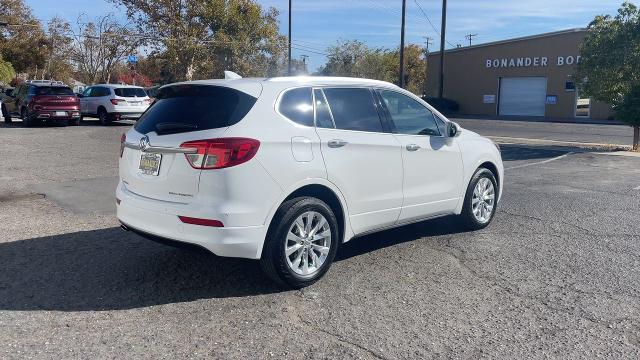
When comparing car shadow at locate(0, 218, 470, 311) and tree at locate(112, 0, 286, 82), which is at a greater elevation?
tree at locate(112, 0, 286, 82)

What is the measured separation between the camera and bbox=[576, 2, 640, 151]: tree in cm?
1661

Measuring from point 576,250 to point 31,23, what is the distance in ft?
161

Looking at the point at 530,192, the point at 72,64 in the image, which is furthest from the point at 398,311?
the point at 72,64

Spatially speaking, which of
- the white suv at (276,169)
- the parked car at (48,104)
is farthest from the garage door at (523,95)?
the white suv at (276,169)

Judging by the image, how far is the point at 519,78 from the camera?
147 feet

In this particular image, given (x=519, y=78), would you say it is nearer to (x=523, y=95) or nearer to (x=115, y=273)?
(x=523, y=95)

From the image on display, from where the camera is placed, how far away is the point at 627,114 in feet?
55.9

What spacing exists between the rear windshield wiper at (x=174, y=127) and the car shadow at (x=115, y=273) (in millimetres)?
962

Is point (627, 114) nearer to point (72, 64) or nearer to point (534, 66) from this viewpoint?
point (534, 66)

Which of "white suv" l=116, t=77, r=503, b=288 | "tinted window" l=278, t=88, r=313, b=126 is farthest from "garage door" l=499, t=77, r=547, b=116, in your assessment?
"tinted window" l=278, t=88, r=313, b=126

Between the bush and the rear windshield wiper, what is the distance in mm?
39098

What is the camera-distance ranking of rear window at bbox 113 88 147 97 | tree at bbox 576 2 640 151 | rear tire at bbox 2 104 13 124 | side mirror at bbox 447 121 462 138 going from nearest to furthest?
side mirror at bbox 447 121 462 138, tree at bbox 576 2 640 151, rear window at bbox 113 88 147 97, rear tire at bbox 2 104 13 124

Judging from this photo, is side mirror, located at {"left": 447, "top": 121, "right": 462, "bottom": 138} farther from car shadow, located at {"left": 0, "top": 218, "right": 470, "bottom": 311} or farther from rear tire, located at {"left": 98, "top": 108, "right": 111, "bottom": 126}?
rear tire, located at {"left": 98, "top": 108, "right": 111, "bottom": 126}

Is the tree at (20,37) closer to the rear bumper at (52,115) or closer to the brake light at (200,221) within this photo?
the rear bumper at (52,115)
